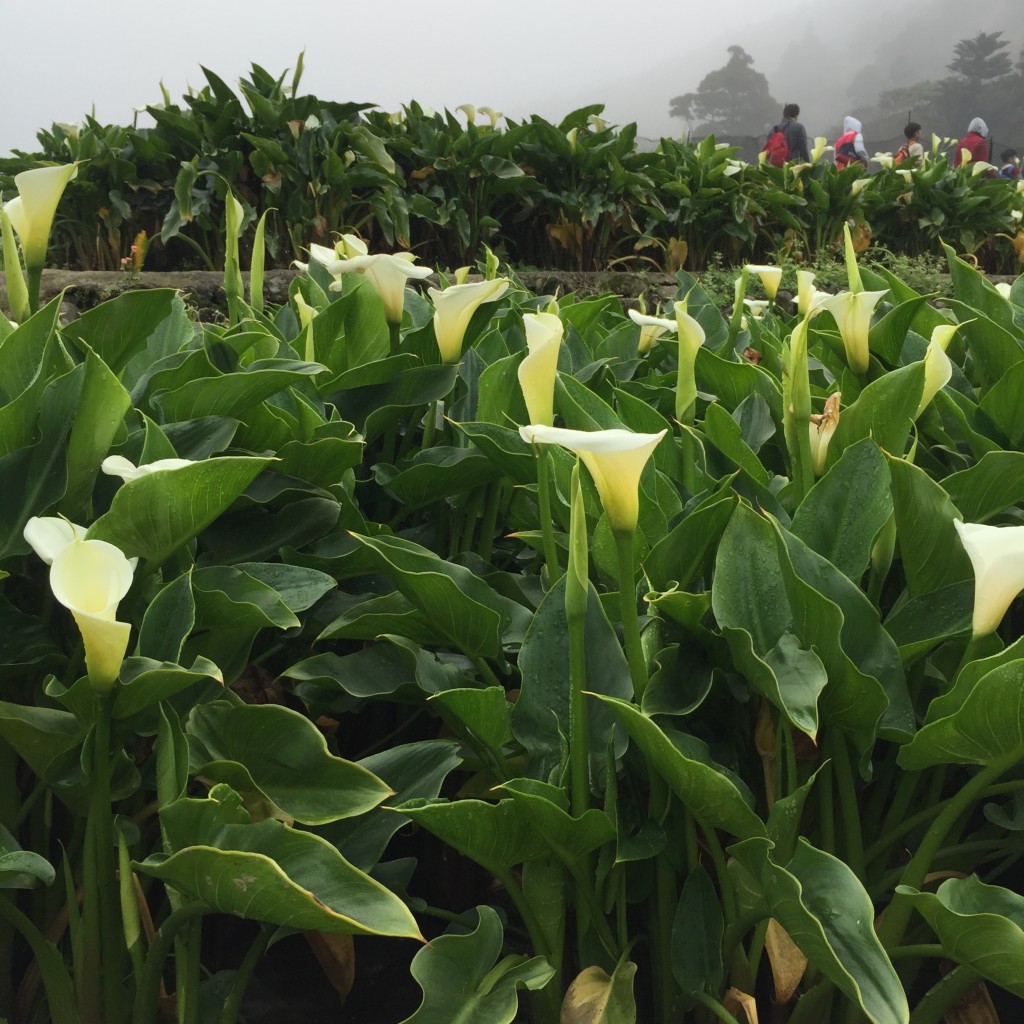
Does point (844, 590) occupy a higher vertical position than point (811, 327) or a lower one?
lower

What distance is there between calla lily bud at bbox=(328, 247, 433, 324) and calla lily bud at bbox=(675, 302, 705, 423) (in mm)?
435

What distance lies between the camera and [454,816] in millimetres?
780

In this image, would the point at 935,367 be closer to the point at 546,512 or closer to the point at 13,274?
the point at 546,512

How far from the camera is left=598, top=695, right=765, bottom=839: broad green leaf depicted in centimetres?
74

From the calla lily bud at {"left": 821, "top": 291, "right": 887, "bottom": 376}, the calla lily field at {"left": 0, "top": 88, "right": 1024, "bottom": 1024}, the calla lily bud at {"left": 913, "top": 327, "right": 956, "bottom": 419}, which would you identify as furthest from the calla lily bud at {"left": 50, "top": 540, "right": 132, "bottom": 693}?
the calla lily bud at {"left": 821, "top": 291, "right": 887, "bottom": 376}

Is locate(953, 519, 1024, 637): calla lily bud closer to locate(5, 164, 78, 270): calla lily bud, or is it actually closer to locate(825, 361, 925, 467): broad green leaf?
locate(825, 361, 925, 467): broad green leaf

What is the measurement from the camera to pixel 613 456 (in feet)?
2.48

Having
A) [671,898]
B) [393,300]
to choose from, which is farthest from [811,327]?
[671,898]

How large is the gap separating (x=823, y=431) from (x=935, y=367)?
143mm

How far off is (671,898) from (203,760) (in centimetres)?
46

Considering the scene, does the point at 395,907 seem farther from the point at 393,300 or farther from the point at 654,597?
the point at 393,300

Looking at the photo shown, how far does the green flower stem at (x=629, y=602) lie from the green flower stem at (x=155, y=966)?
43 cm

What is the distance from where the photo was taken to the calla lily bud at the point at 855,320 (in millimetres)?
1289

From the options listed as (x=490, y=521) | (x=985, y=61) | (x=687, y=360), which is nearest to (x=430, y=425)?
(x=490, y=521)
